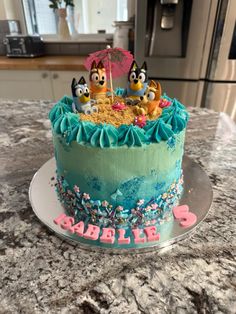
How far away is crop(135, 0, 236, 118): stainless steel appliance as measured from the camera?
1.79 metres

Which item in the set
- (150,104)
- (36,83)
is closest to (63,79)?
(36,83)

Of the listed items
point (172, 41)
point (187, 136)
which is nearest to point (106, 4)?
point (172, 41)

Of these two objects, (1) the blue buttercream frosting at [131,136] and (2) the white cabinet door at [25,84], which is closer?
(1) the blue buttercream frosting at [131,136]

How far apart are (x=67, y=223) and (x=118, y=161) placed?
225 mm

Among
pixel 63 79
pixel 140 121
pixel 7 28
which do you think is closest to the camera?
pixel 140 121

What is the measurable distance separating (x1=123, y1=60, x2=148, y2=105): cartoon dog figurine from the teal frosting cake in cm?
9

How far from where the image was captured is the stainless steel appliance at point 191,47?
1.79m

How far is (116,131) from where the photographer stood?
2.22 feet

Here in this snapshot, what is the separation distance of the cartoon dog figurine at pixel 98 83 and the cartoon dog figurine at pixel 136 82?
0.08 m

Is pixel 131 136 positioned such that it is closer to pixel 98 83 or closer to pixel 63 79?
pixel 98 83

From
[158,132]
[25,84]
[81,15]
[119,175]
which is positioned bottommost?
[25,84]

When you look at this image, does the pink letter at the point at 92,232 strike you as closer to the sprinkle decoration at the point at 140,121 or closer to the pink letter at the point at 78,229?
the pink letter at the point at 78,229

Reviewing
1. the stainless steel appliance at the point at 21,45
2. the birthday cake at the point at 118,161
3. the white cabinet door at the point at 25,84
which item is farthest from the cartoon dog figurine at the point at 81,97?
the stainless steel appliance at the point at 21,45

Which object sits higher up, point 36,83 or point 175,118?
point 175,118
